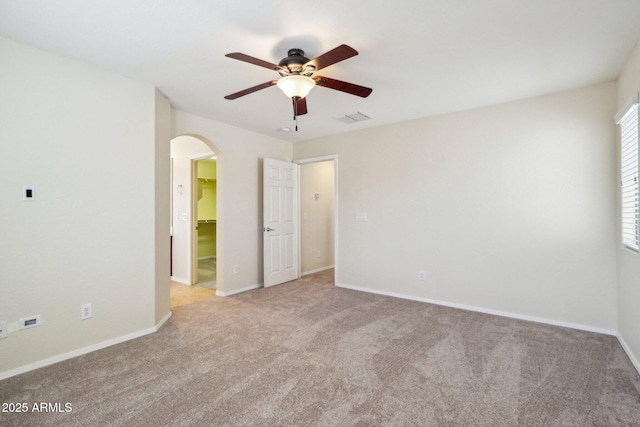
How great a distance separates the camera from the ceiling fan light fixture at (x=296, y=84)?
7.54ft

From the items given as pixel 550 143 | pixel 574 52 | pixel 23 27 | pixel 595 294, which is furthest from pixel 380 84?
pixel 595 294

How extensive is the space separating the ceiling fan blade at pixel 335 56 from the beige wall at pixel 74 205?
192 cm

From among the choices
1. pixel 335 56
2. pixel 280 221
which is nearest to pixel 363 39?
pixel 335 56

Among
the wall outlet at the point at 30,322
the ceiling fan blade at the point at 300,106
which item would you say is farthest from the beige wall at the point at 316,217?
the wall outlet at the point at 30,322

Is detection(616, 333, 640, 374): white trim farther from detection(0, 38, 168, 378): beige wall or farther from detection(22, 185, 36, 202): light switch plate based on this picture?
detection(22, 185, 36, 202): light switch plate

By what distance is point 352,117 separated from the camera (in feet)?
13.3

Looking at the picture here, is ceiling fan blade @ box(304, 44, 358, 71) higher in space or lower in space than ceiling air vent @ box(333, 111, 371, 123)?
lower

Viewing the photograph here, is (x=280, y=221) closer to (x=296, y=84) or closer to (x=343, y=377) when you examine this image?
(x=296, y=84)

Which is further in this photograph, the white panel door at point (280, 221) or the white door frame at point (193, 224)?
the white door frame at point (193, 224)

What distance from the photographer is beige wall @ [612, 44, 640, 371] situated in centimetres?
234

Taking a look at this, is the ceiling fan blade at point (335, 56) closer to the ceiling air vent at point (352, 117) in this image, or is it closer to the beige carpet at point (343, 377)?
the ceiling air vent at point (352, 117)

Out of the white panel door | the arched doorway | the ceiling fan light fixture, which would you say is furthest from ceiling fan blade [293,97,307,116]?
the arched doorway

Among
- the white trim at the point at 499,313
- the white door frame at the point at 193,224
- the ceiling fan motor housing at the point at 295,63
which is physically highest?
the ceiling fan motor housing at the point at 295,63

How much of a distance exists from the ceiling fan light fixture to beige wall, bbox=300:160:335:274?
3317mm
